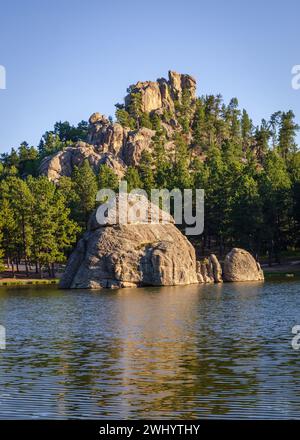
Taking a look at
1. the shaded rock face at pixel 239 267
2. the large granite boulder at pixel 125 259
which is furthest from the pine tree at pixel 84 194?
the shaded rock face at pixel 239 267

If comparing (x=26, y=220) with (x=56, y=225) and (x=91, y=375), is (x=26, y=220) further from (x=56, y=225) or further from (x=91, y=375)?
(x=91, y=375)

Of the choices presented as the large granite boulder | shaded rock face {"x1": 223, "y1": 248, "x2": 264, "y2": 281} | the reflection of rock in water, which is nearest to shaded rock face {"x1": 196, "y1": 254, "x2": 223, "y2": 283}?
shaded rock face {"x1": 223, "y1": 248, "x2": 264, "y2": 281}

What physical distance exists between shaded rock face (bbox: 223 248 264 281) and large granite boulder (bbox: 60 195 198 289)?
683 centimetres

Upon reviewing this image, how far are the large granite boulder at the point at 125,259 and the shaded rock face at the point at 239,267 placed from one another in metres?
6.83

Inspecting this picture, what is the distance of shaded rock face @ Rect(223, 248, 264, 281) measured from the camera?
300 feet

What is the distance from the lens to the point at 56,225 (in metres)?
105

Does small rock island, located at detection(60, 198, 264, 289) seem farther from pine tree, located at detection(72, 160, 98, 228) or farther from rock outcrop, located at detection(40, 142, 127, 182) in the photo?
rock outcrop, located at detection(40, 142, 127, 182)

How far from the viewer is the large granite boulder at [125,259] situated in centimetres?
8244

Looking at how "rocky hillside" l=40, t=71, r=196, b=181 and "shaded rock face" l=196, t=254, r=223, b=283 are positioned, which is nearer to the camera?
"shaded rock face" l=196, t=254, r=223, b=283

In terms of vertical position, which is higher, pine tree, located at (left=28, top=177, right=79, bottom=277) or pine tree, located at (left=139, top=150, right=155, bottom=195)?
pine tree, located at (left=139, top=150, right=155, bottom=195)

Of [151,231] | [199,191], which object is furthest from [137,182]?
[151,231]

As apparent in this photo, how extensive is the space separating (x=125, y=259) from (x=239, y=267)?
17.1 metres

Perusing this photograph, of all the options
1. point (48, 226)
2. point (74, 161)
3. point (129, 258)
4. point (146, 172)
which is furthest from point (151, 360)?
point (74, 161)

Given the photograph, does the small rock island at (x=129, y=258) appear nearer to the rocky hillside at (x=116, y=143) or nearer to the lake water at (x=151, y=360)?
the lake water at (x=151, y=360)
